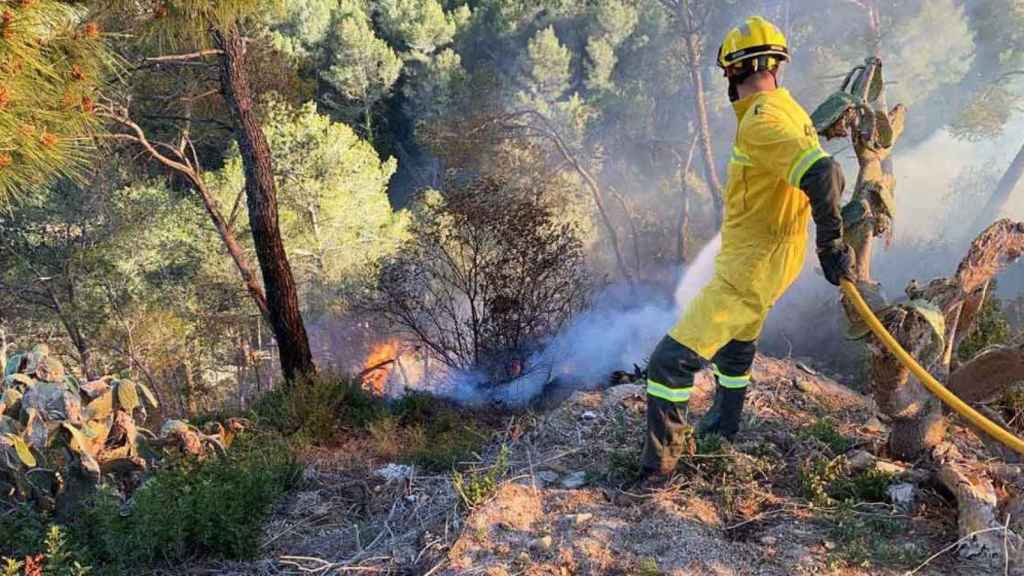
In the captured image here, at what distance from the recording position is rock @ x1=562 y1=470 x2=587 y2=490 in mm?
3166

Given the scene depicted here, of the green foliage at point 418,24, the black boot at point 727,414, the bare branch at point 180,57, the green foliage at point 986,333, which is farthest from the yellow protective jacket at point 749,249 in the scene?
the green foliage at point 418,24

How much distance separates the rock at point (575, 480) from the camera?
3166mm

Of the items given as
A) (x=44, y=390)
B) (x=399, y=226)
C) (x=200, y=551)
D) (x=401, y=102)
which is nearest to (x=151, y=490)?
(x=200, y=551)

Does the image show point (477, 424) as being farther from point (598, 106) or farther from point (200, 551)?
point (598, 106)

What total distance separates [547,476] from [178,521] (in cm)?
163

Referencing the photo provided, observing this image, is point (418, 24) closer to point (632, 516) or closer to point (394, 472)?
point (394, 472)

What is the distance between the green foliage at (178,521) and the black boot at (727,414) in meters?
2.23

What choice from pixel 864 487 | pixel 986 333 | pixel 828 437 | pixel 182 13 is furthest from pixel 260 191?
pixel 986 333

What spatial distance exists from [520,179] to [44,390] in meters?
11.4

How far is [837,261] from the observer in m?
2.65

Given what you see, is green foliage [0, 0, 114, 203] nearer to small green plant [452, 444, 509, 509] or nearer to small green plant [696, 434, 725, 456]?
small green plant [452, 444, 509, 509]

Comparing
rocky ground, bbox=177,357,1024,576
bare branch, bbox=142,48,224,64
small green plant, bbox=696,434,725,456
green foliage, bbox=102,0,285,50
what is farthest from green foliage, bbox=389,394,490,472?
bare branch, bbox=142,48,224,64

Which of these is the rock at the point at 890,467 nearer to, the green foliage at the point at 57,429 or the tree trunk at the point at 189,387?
the green foliage at the point at 57,429

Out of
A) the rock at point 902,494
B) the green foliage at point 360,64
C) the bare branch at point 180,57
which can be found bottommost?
the rock at point 902,494
